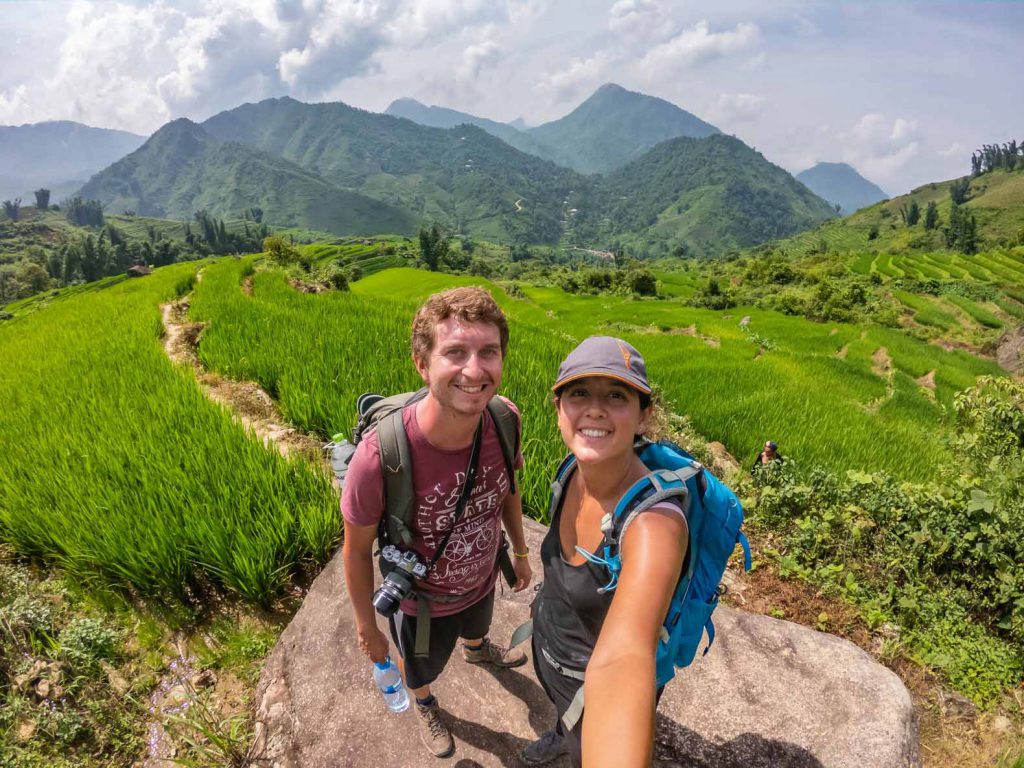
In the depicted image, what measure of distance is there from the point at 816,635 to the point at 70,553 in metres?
4.37

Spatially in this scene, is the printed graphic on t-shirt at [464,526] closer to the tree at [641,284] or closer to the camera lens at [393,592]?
the camera lens at [393,592]

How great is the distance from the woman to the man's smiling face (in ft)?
0.91

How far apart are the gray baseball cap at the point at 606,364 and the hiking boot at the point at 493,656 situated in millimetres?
1649

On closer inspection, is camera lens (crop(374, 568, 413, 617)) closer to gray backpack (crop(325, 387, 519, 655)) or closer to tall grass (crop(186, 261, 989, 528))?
gray backpack (crop(325, 387, 519, 655))

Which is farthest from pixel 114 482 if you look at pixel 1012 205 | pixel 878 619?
pixel 1012 205

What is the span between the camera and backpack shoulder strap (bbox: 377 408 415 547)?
165 centimetres

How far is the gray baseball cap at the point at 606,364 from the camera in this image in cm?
138

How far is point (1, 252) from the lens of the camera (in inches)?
3666

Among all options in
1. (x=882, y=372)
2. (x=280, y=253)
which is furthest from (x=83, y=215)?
(x=882, y=372)

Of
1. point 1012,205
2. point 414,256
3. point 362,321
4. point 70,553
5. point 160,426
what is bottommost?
point 70,553

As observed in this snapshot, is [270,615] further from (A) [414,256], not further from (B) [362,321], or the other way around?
(A) [414,256]

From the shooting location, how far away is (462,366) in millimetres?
1576

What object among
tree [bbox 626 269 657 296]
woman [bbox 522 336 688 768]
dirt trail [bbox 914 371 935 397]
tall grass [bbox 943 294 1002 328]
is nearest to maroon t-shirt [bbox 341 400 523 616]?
woman [bbox 522 336 688 768]

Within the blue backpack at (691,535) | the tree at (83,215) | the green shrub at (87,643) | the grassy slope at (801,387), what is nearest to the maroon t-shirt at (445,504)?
the blue backpack at (691,535)
